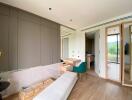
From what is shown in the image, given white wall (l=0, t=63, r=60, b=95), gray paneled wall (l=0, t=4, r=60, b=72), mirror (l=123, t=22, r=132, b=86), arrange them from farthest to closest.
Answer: mirror (l=123, t=22, r=132, b=86) → white wall (l=0, t=63, r=60, b=95) → gray paneled wall (l=0, t=4, r=60, b=72)

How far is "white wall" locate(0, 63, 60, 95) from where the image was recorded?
262 centimetres

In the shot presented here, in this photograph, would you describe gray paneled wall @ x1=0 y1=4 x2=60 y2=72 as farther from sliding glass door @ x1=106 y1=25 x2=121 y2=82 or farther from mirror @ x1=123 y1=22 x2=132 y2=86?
mirror @ x1=123 y1=22 x2=132 y2=86

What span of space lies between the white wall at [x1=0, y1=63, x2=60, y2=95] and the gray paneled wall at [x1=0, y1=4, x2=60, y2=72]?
160 mm

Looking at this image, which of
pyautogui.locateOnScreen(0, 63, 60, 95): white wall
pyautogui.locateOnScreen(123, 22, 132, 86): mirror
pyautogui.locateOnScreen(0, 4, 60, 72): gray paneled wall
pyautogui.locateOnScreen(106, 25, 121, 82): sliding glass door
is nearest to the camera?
pyautogui.locateOnScreen(0, 4, 60, 72): gray paneled wall

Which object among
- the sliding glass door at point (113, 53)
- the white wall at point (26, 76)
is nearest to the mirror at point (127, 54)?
the sliding glass door at point (113, 53)

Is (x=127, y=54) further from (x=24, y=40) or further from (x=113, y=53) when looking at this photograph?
(x=24, y=40)

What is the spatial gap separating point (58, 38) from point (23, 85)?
7.94ft

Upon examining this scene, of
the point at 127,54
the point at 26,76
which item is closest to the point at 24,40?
the point at 26,76

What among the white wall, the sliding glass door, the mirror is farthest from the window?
the white wall

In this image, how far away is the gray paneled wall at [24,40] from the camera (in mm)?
2506

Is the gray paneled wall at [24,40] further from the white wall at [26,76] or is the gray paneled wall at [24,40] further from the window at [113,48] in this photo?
the window at [113,48]

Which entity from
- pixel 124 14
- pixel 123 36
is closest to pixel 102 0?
pixel 124 14

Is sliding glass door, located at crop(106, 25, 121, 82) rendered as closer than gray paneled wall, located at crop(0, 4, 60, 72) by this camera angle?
No

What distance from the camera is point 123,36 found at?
342cm
